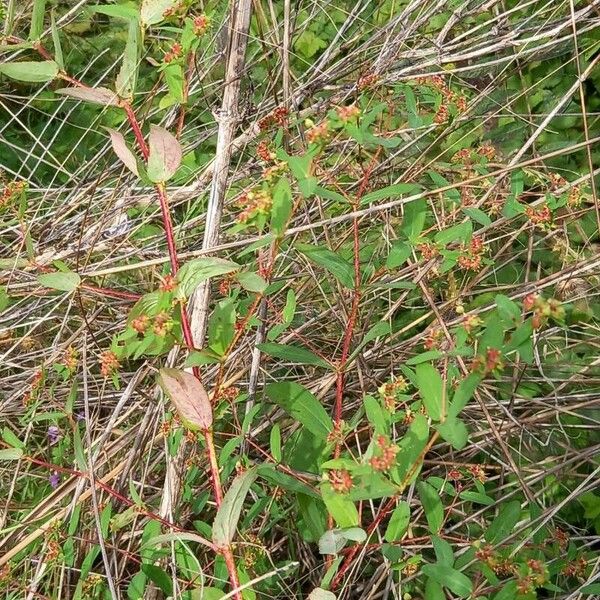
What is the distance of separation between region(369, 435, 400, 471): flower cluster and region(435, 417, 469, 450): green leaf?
52 mm

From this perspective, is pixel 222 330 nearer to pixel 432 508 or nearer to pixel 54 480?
pixel 432 508

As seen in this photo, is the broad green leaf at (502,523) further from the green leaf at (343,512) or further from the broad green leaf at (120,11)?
the broad green leaf at (120,11)

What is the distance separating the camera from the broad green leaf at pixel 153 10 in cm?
107

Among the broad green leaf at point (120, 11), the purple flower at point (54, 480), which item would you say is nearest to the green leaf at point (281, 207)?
the broad green leaf at point (120, 11)

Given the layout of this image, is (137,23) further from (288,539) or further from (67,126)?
(67,126)

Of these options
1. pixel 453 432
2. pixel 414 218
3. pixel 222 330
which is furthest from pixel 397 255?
pixel 453 432

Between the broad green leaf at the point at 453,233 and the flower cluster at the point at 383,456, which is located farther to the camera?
the broad green leaf at the point at 453,233

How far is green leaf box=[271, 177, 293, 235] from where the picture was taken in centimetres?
91

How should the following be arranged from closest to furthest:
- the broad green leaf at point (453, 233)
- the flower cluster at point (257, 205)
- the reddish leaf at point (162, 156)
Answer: the flower cluster at point (257, 205)
the reddish leaf at point (162, 156)
the broad green leaf at point (453, 233)

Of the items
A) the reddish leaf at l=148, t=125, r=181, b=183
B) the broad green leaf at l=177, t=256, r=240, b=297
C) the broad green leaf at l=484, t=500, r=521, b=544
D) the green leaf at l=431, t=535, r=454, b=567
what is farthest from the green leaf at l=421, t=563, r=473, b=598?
the reddish leaf at l=148, t=125, r=181, b=183

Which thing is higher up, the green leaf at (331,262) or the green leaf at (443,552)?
the green leaf at (331,262)

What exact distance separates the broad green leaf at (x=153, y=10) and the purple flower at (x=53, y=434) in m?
0.83

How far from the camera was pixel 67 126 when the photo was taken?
2559 mm

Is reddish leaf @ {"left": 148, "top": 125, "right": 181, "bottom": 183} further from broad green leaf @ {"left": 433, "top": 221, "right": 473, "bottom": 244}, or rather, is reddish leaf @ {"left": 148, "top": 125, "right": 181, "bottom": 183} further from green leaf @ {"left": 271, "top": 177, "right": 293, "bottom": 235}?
broad green leaf @ {"left": 433, "top": 221, "right": 473, "bottom": 244}
